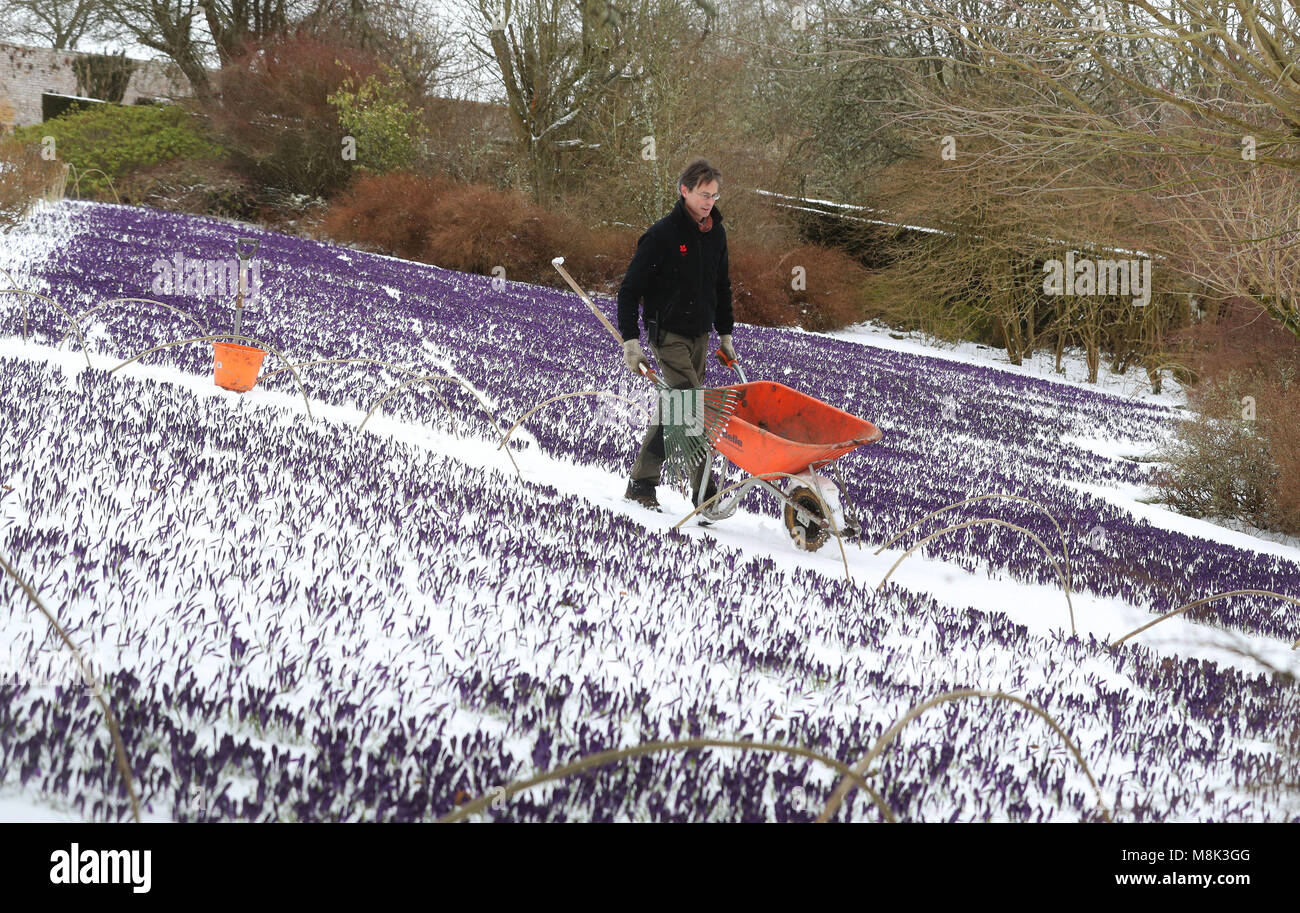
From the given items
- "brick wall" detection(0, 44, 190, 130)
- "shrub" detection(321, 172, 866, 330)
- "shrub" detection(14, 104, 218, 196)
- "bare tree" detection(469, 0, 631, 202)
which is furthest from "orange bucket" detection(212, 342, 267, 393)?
"brick wall" detection(0, 44, 190, 130)

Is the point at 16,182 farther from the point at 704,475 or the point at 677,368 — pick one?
the point at 704,475

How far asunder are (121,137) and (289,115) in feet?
21.1

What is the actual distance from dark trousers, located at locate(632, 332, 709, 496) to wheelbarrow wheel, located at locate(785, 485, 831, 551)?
62 cm

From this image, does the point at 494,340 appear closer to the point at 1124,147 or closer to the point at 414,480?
the point at 414,480

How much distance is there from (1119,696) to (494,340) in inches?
416

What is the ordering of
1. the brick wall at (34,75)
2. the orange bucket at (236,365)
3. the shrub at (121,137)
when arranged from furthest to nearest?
1. the brick wall at (34,75)
2. the shrub at (121,137)
3. the orange bucket at (236,365)

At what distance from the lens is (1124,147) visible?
517cm

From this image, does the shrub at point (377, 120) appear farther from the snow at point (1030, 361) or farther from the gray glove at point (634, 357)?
the gray glove at point (634, 357)

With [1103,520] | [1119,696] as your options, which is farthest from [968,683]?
[1103,520]

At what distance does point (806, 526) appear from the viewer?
5.74m

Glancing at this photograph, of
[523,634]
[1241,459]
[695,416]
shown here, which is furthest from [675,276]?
[1241,459]

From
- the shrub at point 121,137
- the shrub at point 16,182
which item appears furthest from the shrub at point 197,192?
the shrub at point 16,182

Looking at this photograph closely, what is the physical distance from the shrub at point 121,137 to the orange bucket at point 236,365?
1024 inches

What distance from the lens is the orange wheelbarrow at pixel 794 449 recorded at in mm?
5055
